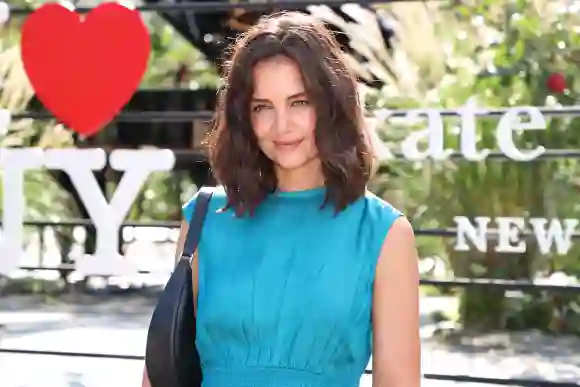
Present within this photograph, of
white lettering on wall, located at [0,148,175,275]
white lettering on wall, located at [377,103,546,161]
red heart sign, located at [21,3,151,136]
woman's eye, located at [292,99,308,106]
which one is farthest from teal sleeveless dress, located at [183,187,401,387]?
red heart sign, located at [21,3,151,136]

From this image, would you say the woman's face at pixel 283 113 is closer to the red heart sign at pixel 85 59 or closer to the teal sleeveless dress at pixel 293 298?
the teal sleeveless dress at pixel 293 298

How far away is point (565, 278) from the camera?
3586 mm

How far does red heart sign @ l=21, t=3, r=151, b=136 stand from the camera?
9.59 ft

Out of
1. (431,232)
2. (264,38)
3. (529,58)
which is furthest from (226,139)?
(529,58)

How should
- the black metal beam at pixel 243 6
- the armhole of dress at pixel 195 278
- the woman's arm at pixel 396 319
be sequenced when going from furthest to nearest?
the black metal beam at pixel 243 6, the armhole of dress at pixel 195 278, the woman's arm at pixel 396 319

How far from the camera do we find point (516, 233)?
9.27 feet

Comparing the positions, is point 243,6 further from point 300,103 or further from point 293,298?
point 293,298

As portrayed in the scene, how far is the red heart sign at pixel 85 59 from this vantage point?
292 cm

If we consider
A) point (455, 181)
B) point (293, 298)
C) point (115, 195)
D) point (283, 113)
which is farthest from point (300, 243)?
point (455, 181)

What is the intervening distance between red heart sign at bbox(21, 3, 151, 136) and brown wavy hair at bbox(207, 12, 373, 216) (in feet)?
5.59

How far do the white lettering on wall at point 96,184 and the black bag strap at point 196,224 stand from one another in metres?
1.59

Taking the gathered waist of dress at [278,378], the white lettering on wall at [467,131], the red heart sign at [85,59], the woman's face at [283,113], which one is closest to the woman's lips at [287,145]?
the woman's face at [283,113]

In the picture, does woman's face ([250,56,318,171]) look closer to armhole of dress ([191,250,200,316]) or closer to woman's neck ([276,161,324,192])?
woman's neck ([276,161,324,192])

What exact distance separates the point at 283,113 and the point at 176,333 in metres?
0.37
